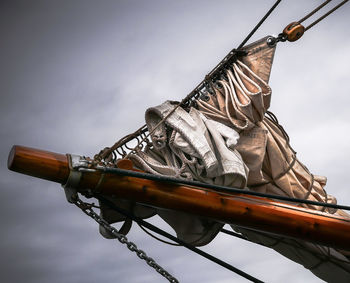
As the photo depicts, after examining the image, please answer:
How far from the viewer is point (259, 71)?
13.3ft

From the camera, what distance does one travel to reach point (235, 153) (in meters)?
3.57

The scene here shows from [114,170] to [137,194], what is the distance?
0.77 ft

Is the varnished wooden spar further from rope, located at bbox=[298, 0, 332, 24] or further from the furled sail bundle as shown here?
rope, located at bbox=[298, 0, 332, 24]

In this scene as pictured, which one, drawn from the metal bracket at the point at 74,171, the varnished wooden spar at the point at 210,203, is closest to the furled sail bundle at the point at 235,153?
the varnished wooden spar at the point at 210,203

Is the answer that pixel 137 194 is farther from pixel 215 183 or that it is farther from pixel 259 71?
pixel 259 71

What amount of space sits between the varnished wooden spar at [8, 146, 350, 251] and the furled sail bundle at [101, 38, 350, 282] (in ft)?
0.48

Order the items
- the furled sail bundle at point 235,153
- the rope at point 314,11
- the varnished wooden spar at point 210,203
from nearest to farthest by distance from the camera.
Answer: the varnished wooden spar at point 210,203
the furled sail bundle at point 235,153
the rope at point 314,11

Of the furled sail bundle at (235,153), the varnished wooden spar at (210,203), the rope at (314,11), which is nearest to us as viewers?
the varnished wooden spar at (210,203)

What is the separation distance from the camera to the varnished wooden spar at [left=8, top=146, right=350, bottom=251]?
3.14 meters

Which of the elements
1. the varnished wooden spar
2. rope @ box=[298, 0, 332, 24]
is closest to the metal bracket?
the varnished wooden spar

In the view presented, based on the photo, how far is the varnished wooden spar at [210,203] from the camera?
3.14m

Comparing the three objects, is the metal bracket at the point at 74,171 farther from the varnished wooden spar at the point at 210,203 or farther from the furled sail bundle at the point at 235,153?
the furled sail bundle at the point at 235,153

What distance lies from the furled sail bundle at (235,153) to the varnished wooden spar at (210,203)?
0.48ft

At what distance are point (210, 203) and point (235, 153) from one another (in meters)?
0.36
